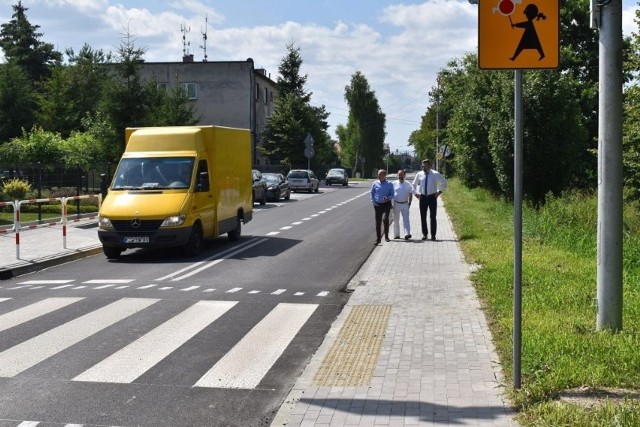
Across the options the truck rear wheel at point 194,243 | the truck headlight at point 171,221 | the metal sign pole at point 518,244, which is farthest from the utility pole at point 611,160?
the truck rear wheel at point 194,243

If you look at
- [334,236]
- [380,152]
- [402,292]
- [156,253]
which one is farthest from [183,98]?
[380,152]

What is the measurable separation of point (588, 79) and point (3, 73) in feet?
123

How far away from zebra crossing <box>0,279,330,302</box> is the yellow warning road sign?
19.2 feet

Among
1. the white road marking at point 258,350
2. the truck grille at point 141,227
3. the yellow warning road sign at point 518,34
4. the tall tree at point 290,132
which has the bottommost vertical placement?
the white road marking at point 258,350

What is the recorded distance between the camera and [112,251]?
1594 centimetres

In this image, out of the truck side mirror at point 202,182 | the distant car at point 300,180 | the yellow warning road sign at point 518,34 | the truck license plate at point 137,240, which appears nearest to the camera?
the yellow warning road sign at point 518,34

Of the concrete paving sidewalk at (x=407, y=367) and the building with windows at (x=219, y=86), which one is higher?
the building with windows at (x=219, y=86)

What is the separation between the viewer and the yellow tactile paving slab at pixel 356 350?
6.55m

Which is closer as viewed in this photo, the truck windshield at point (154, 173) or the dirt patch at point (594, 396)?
the dirt patch at point (594, 396)

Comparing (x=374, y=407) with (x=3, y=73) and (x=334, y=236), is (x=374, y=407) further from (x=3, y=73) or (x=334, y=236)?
(x=3, y=73)

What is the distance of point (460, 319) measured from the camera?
909 centimetres

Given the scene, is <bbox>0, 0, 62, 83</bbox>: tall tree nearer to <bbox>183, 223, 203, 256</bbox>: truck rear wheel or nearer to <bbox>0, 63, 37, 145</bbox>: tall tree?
<bbox>0, 63, 37, 145</bbox>: tall tree

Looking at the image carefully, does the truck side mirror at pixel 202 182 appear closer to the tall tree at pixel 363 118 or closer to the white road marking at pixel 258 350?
the white road marking at pixel 258 350

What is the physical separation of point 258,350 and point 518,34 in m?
3.91
